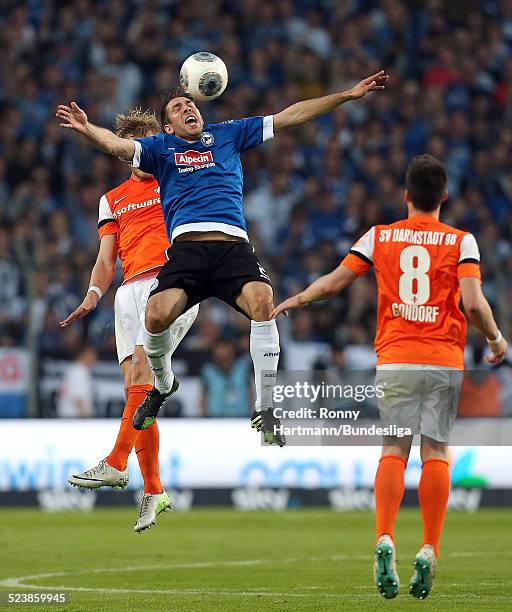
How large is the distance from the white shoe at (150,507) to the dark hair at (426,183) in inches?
125

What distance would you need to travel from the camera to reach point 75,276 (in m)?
17.2

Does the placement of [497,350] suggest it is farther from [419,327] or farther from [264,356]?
[264,356]

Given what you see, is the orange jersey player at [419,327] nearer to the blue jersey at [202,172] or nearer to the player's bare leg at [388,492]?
the player's bare leg at [388,492]

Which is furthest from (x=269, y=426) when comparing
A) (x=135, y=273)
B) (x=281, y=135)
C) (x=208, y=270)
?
(x=281, y=135)

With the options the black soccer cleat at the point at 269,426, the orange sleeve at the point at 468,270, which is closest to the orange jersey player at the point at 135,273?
the black soccer cleat at the point at 269,426

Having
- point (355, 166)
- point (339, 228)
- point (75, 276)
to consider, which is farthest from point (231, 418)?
point (355, 166)

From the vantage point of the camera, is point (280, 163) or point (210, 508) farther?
point (280, 163)

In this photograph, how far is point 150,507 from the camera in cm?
1026

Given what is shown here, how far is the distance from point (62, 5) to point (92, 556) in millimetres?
12281

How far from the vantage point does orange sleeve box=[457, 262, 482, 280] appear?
8.15 meters

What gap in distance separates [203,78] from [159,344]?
74.2 inches

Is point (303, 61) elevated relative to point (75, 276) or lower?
elevated

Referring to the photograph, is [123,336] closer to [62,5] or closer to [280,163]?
[280,163]

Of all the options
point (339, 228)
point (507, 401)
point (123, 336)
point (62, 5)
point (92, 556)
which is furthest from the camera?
point (62, 5)
